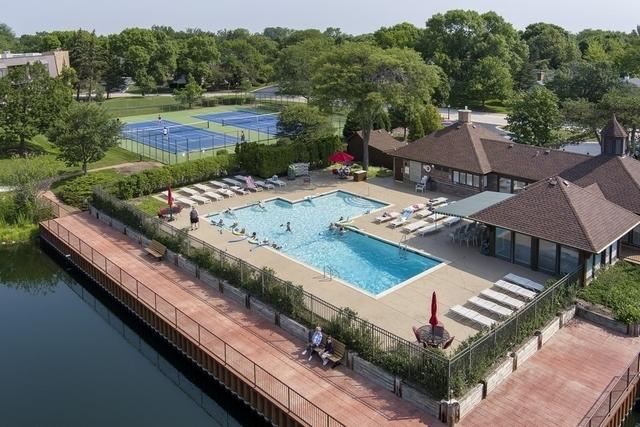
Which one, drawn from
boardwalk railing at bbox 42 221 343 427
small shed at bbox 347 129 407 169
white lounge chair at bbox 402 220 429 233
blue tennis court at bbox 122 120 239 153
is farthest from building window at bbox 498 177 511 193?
blue tennis court at bbox 122 120 239 153

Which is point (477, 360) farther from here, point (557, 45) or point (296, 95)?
point (557, 45)

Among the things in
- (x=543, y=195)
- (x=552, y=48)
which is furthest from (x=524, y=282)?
(x=552, y=48)

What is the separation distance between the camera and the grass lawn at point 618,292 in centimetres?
2110

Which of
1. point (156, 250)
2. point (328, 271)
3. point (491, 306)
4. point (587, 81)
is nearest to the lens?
point (491, 306)

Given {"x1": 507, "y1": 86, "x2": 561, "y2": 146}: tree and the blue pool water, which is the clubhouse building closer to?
the blue pool water

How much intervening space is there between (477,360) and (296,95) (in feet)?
216

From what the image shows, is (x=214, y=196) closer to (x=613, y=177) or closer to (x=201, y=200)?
(x=201, y=200)

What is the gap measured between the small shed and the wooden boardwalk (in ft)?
66.6

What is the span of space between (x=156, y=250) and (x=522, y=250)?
645 inches

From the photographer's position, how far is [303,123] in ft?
146

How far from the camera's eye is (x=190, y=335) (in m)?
21.4

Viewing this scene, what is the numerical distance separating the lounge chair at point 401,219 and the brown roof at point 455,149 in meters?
5.51

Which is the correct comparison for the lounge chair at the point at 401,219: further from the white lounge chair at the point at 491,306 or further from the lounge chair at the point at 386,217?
the white lounge chair at the point at 491,306

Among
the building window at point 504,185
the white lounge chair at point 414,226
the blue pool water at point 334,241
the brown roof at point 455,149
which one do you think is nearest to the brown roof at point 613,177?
the building window at point 504,185
